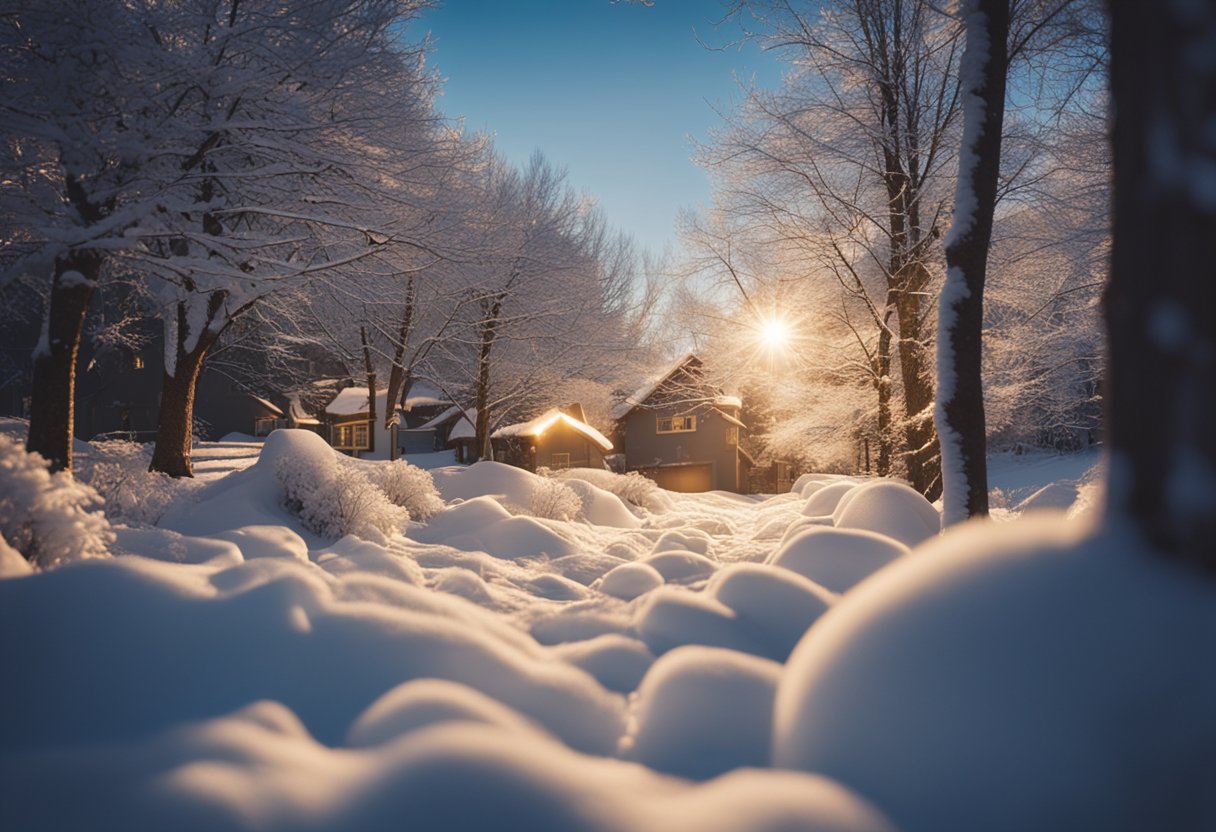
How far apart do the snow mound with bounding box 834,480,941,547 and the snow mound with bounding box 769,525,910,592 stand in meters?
1.47

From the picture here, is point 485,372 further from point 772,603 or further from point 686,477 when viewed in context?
point 772,603

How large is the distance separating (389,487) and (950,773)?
7.57 metres

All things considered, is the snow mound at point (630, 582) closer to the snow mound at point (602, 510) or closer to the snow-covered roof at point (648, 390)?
the snow mound at point (602, 510)

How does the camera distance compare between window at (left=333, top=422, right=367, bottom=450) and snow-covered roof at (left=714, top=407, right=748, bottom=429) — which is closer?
snow-covered roof at (left=714, top=407, right=748, bottom=429)

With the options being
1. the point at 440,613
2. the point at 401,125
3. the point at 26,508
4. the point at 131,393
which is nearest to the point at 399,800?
the point at 440,613

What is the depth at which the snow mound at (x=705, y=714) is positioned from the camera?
1.77 m

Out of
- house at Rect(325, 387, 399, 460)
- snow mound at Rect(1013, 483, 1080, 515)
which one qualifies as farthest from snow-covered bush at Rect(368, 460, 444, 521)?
house at Rect(325, 387, 399, 460)

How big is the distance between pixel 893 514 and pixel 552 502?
506cm

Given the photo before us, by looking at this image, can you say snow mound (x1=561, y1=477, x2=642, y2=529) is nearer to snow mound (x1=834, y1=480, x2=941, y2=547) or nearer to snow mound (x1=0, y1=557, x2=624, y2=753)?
snow mound (x1=834, y1=480, x2=941, y2=547)

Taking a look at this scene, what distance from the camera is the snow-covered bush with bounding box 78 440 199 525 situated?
565cm

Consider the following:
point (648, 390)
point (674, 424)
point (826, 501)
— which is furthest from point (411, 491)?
point (674, 424)

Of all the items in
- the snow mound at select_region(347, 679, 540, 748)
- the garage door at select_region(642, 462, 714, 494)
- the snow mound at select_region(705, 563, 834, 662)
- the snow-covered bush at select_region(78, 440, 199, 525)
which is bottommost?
the garage door at select_region(642, 462, 714, 494)

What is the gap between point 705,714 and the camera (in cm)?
192

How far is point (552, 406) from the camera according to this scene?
24.1 m
